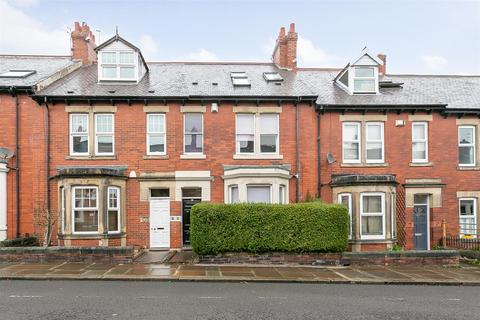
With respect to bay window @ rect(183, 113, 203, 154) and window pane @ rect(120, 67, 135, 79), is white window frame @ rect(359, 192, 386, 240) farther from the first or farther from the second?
window pane @ rect(120, 67, 135, 79)

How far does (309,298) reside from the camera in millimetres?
10641

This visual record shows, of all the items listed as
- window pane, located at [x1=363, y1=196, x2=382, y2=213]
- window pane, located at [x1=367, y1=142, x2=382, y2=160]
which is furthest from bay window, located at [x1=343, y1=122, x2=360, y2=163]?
window pane, located at [x1=363, y1=196, x2=382, y2=213]

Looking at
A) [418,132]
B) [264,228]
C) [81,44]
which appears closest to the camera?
[264,228]

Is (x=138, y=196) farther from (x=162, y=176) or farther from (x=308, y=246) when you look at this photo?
(x=308, y=246)

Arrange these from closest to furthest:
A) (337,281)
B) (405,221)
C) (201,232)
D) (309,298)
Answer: (309,298), (337,281), (201,232), (405,221)

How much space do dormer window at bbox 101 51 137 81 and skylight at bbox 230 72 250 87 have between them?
4.74 m

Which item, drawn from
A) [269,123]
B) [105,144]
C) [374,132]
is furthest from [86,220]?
[374,132]

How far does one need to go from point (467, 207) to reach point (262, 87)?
1118cm

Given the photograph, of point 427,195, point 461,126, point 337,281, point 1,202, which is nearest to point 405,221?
point 427,195

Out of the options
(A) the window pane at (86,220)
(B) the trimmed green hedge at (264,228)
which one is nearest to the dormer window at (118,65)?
(A) the window pane at (86,220)

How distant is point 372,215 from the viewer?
19016 mm

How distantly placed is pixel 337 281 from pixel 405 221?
357 inches

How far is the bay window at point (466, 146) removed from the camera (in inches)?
853

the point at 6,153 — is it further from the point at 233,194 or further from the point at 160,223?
the point at 233,194
